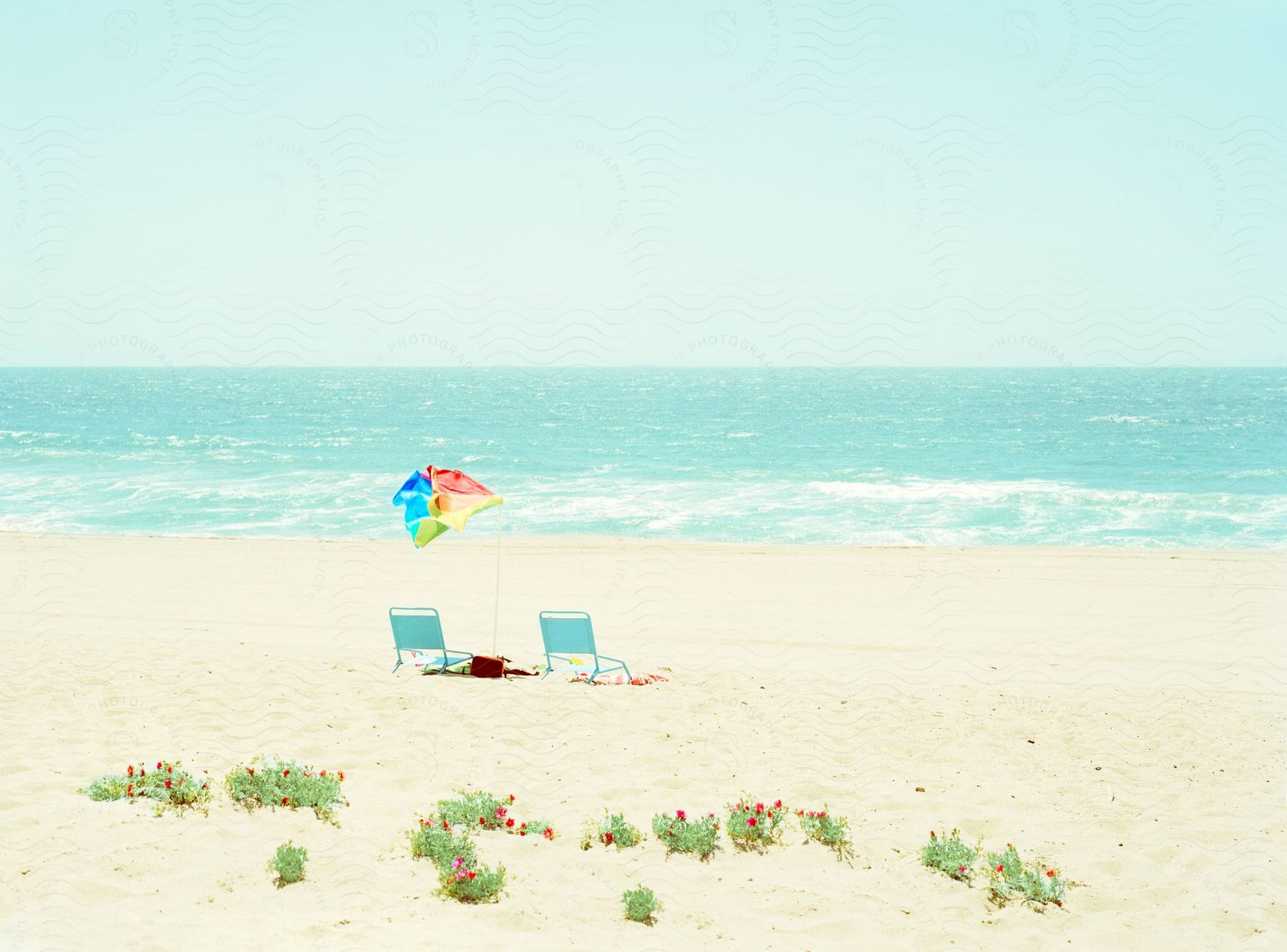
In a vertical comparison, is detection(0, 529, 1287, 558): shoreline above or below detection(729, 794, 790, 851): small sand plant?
below

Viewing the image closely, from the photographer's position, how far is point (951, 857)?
5.44m

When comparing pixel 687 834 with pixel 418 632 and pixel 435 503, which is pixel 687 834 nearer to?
pixel 418 632

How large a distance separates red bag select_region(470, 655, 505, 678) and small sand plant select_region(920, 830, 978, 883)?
4.87 m

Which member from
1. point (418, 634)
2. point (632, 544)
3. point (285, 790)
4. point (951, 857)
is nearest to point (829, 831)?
point (951, 857)

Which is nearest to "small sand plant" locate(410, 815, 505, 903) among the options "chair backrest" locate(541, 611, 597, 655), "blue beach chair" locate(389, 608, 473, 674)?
"chair backrest" locate(541, 611, 597, 655)

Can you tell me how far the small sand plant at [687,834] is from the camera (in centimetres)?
560

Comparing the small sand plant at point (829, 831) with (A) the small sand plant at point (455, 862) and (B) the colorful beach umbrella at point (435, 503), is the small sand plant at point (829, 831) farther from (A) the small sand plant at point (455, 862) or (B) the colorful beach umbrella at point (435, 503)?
(B) the colorful beach umbrella at point (435, 503)

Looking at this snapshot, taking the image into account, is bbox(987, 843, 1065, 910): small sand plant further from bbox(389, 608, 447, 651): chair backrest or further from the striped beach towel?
bbox(389, 608, 447, 651): chair backrest

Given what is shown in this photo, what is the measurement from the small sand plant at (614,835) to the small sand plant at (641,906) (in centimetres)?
78

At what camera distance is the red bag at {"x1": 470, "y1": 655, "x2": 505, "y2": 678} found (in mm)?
9418

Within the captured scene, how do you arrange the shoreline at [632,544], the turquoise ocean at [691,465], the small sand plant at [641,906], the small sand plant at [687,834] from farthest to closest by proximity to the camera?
the turquoise ocean at [691,465] → the shoreline at [632,544] → the small sand plant at [687,834] → the small sand plant at [641,906]

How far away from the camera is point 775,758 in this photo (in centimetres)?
727

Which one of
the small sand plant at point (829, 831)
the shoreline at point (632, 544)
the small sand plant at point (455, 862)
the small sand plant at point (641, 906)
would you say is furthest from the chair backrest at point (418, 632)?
the shoreline at point (632, 544)

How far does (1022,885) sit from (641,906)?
2.09m
